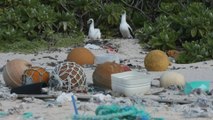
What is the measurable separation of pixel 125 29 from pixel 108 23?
2.69ft

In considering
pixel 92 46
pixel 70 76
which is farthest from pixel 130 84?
pixel 92 46

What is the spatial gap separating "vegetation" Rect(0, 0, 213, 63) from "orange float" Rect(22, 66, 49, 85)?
13.8 feet

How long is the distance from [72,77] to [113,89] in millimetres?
522

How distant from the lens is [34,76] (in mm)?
8008

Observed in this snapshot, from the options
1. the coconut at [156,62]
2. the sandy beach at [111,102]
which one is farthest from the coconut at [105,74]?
the coconut at [156,62]

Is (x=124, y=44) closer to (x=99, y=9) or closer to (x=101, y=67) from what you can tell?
(x=99, y=9)

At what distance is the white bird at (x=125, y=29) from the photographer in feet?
47.5

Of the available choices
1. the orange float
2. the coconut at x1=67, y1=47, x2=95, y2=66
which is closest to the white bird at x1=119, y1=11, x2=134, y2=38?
the coconut at x1=67, y1=47, x2=95, y2=66

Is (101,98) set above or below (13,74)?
below

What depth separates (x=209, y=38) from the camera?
12.2 metres

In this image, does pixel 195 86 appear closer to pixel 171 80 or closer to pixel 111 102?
pixel 171 80

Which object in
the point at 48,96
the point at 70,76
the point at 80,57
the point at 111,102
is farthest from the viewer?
the point at 80,57

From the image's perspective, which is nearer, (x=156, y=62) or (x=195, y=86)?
(x=195, y=86)

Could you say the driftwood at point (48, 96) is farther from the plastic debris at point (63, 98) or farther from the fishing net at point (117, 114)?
the fishing net at point (117, 114)
